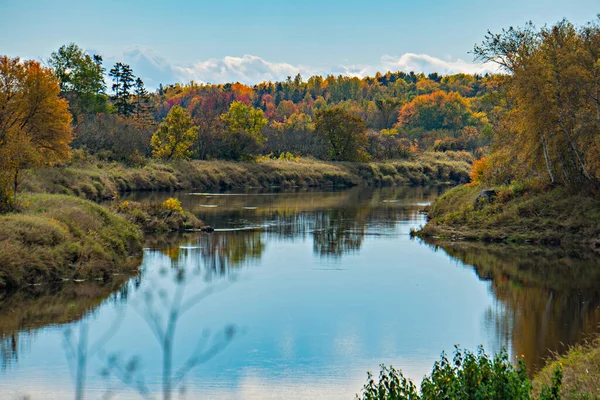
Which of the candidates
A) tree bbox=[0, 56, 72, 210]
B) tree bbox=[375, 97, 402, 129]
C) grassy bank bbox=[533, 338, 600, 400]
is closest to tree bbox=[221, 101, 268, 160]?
tree bbox=[0, 56, 72, 210]

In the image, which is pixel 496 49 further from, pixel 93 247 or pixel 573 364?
pixel 573 364

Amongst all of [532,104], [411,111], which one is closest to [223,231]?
[532,104]

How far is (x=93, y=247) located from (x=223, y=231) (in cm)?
1184

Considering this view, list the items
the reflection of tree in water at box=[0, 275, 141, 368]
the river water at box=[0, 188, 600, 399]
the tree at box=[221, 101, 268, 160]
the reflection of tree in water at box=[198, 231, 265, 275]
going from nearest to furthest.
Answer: the river water at box=[0, 188, 600, 399] → the reflection of tree in water at box=[0, 275, 141, 368] → the reflection of tree in water at box=[198, 231, 265, 275] → the tree at box=[221, 101, 268, 160]

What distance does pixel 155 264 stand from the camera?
78.2 feet

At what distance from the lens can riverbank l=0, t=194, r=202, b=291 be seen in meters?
19.2

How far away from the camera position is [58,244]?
20.7 m

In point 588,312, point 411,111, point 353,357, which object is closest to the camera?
point 353,357

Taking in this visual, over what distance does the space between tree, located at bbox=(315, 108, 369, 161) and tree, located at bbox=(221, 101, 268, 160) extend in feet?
24.1

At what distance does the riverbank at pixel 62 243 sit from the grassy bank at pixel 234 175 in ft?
45.1

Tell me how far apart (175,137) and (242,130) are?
942cm

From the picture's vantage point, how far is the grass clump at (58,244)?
63.0 ft

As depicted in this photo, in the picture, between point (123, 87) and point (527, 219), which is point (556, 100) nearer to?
point (527, 219)

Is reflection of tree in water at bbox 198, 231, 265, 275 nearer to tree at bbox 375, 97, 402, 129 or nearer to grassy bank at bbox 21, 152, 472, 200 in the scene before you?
grassy bank at bbox 21, 152, 472, 200
